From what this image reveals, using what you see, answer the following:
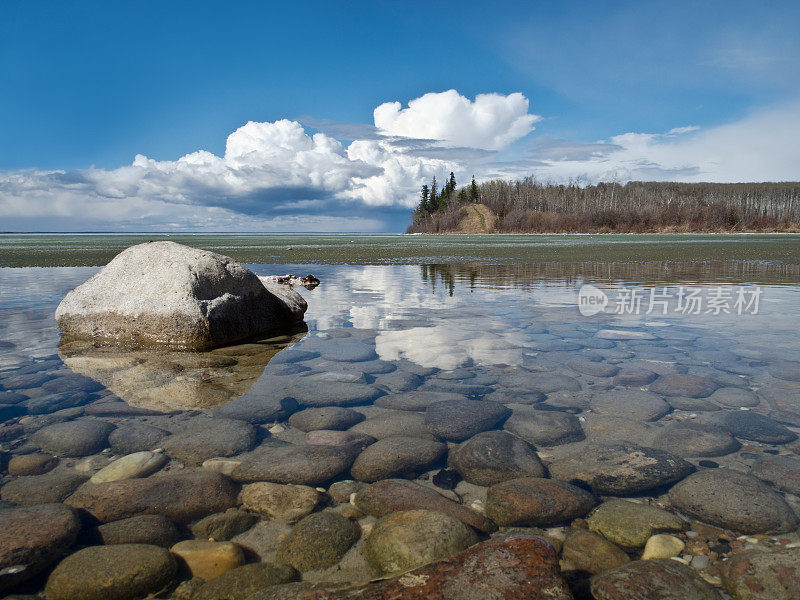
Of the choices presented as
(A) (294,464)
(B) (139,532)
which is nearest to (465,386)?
(A) (294,464)

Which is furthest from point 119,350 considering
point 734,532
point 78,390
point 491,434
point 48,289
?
point 48,289

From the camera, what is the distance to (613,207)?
454 feet

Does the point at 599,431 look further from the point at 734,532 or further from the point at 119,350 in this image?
the point at 119,350

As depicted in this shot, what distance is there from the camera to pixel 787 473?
328cm

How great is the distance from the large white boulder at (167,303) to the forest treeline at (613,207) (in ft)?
413

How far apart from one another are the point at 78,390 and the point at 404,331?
4.44 m

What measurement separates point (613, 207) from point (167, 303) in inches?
5822

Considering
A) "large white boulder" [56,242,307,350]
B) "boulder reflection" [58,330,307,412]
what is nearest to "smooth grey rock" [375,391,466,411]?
"boulder reflection" [58,330,307,412]

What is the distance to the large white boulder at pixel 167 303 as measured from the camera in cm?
752

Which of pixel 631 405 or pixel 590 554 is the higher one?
pixel 631 405

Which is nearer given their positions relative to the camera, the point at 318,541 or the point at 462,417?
the point at 318,541

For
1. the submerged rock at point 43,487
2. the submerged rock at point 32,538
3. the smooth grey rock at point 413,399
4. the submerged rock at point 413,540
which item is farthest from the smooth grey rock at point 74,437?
the submerged rock at point 413,540

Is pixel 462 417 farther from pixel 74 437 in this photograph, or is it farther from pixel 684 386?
pixel 74 437

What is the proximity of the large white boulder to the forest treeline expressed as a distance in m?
126
